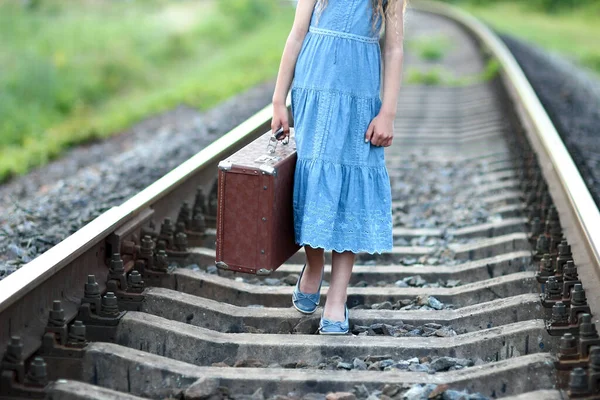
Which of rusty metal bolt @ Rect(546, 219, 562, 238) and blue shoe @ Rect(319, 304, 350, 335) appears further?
rusty metal bolt @ Rect(546, 219, 562, 238)

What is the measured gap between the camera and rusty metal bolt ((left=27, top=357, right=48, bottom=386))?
2826 mm

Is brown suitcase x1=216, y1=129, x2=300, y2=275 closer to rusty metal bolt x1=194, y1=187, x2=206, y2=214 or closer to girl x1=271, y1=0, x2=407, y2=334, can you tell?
girl x1=271, y1=0, x2=407, y2=334

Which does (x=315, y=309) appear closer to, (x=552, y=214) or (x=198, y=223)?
(x=198, y=223)

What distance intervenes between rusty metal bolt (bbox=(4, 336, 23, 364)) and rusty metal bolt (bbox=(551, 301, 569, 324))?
1751 millimetres

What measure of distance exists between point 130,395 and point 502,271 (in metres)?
2.03

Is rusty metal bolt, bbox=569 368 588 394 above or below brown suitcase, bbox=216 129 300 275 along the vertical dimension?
below

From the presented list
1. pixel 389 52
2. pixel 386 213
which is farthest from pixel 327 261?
pixel 389 52

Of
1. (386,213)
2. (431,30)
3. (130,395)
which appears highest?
(431,30)

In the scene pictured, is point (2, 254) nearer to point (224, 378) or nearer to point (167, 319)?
point (167, 319)

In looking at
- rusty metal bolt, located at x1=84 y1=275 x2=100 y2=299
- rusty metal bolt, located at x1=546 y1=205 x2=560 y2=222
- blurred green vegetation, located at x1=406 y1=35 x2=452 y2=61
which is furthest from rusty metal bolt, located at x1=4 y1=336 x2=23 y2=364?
blurred green vegetation, located at x1=406 y1=35 x2=452 y2=61

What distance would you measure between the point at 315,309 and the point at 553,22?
25.2m

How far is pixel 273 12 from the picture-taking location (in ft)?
84.7

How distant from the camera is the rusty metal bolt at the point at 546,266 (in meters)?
3.87

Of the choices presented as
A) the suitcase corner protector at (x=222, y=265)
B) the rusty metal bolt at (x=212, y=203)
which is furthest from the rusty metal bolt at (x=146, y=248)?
the rusty metal bolt at (x=212, y=203)
